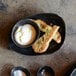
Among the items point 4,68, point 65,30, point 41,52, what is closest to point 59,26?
point 65,30

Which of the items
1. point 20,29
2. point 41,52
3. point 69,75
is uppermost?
point 20,29

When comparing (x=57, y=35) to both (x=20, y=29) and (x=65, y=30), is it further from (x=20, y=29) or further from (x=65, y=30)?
(x=20, y=29)

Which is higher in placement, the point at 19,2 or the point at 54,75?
the point at 19,2
